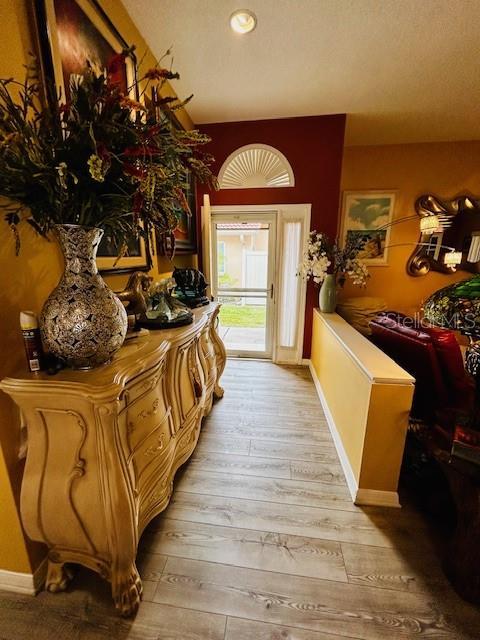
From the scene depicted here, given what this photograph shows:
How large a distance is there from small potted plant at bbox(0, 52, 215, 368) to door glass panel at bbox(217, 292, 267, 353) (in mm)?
2577

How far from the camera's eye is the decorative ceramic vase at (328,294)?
2.92 m

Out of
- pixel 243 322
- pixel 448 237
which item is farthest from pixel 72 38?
pixel 448 237

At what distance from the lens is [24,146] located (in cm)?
72

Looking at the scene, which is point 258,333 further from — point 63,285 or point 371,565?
point 63,285

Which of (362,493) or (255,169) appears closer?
(362,493)

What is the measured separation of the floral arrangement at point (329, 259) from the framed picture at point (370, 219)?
1.08 m

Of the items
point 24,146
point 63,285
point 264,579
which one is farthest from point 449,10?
point 264,579

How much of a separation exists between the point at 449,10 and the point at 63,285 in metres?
2.74

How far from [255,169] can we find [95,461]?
3264 mm

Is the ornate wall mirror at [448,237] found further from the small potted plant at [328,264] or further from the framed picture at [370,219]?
the small potted plant at [328,264]

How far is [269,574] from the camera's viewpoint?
3.87ft

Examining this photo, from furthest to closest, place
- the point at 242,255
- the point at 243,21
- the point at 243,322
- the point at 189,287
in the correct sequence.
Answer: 1. the point at 243,322
2. the point at 242,255
3. the point at 189,287
4. the point at 243,21

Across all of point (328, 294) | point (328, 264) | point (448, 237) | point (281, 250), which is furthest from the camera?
point (448, 237)

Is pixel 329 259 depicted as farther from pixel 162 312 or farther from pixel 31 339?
pixel 31 339
